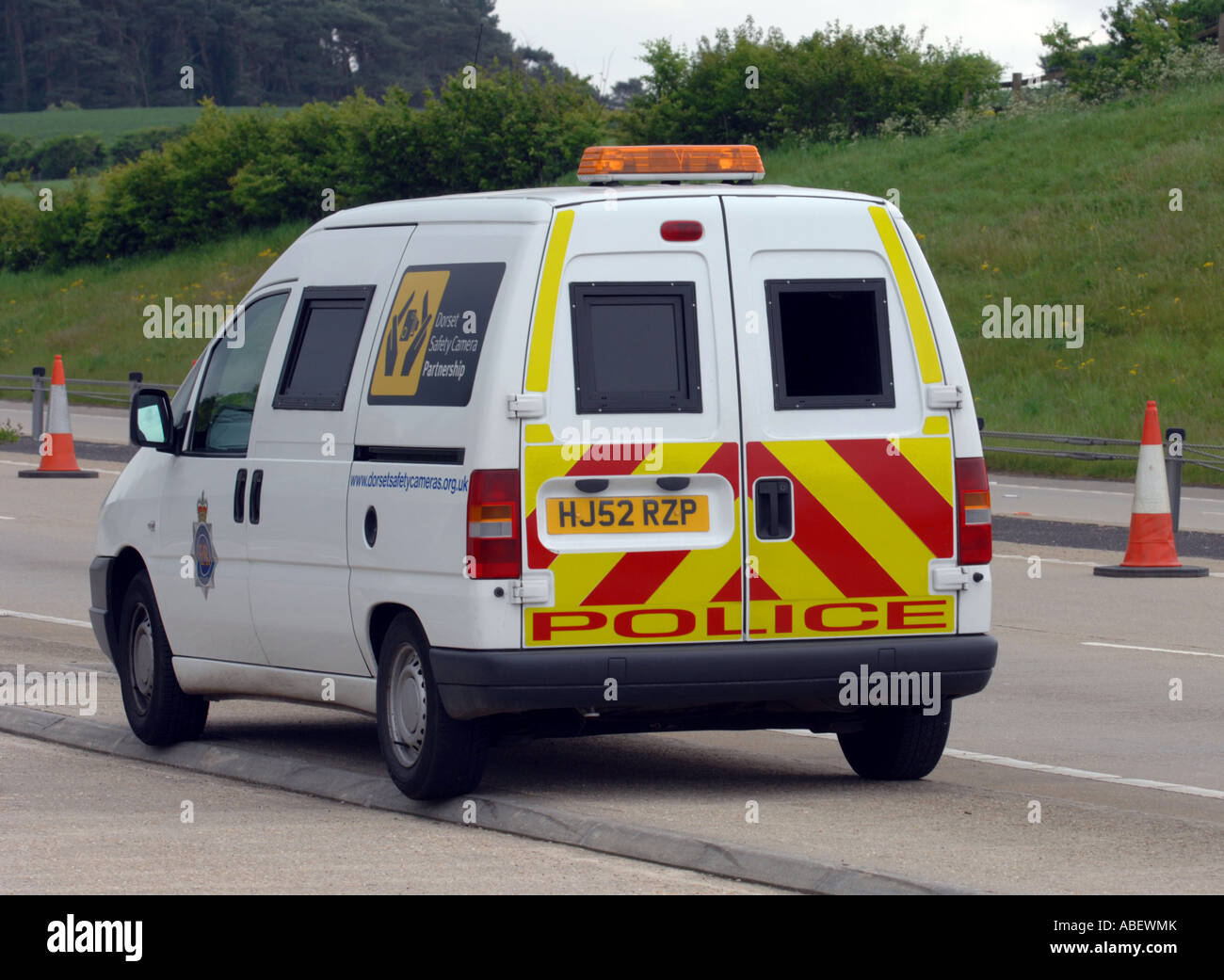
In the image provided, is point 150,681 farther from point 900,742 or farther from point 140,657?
point 900,742

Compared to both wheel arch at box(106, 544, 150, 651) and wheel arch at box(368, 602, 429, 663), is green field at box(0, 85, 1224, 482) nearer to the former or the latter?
wheel arch at box(106, 544, 150, 651)

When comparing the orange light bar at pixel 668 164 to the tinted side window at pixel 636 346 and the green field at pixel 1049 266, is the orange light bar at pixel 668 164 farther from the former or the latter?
the green field at pixel 1049 266

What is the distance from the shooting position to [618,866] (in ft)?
21.1

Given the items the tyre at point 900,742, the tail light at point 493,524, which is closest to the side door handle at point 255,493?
the tail light at point 493,524

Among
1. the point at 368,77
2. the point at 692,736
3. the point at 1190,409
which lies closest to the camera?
the point at 692,736

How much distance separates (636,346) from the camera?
287 inches

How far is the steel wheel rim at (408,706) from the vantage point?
746 cm

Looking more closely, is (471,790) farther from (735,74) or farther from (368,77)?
(368,77)

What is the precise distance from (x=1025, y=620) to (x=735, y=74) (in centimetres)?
4522

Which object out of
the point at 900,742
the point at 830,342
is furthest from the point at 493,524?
the point at 900,742

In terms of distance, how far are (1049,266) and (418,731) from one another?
113ft

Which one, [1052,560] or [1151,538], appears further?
[1052,560]

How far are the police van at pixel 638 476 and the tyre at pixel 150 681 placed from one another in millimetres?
1047
